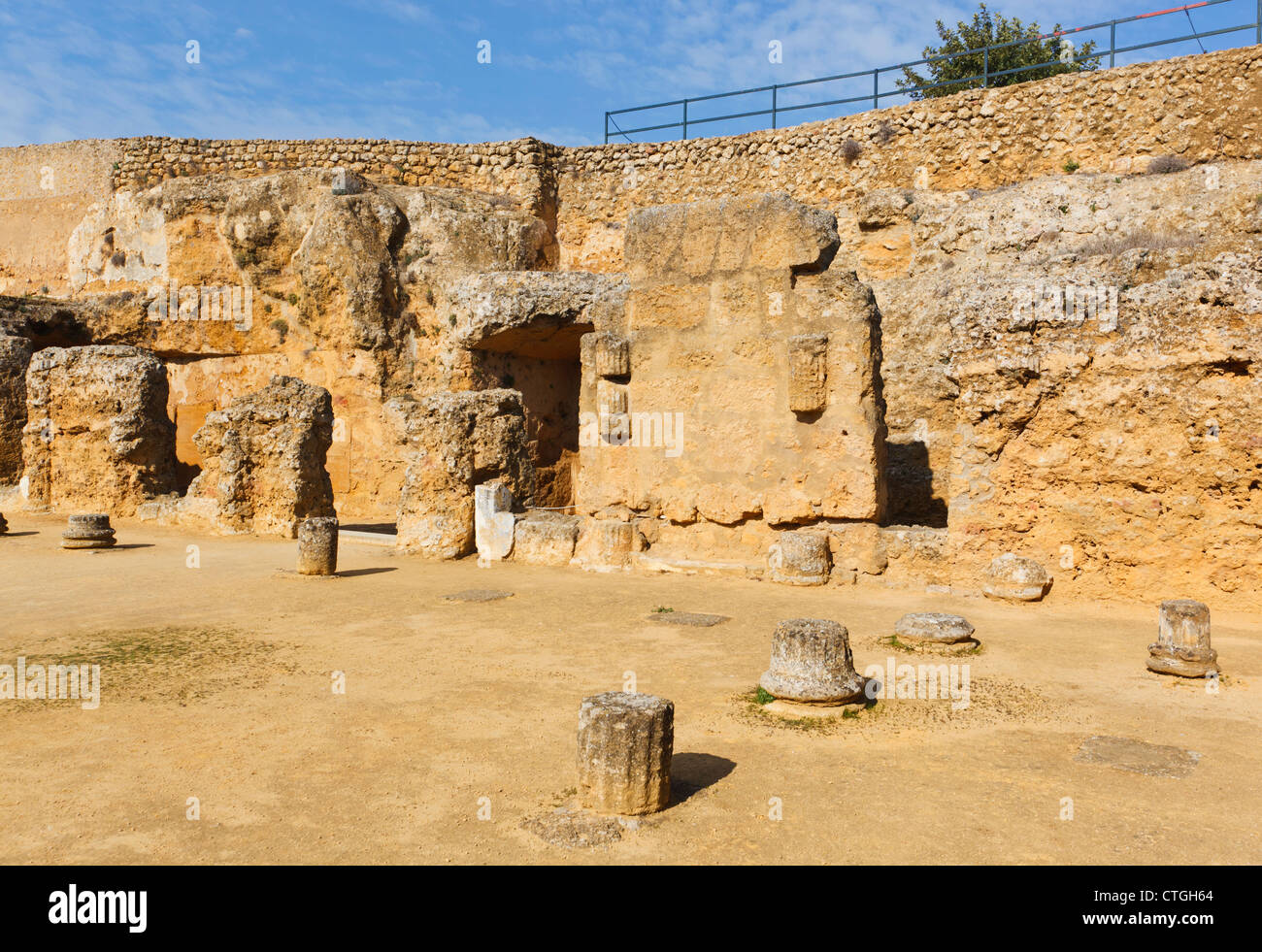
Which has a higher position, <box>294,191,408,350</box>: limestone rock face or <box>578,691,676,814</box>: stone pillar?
<box>294,191,408,350</box>: limestone rock face

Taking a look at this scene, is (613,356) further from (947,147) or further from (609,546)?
(947,147)

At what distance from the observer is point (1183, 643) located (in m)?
6.05

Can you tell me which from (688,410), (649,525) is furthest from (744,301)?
(649,525)

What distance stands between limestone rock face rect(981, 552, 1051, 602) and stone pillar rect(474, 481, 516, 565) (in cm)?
562

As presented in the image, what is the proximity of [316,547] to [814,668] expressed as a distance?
678 cm

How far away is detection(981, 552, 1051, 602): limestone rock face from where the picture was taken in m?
8.30

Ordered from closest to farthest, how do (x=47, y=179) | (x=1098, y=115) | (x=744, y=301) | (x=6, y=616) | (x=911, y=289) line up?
(x=6, y=616) → (x=744, y=301) → (x=911, y=289) → (x=1098, y=115) → (x=47, y=179)

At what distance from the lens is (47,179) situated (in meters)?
27.2

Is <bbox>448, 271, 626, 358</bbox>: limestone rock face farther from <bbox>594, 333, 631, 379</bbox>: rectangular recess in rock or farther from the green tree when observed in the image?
the green tree

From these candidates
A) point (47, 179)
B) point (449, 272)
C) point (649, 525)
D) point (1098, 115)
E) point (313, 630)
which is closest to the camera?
point (313, 630)

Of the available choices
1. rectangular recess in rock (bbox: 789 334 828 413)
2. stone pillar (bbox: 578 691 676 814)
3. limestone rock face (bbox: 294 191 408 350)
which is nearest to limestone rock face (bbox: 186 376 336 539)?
limestone rock face (bbox: 294 191 408 350)

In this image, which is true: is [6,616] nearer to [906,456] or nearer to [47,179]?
[906,456]

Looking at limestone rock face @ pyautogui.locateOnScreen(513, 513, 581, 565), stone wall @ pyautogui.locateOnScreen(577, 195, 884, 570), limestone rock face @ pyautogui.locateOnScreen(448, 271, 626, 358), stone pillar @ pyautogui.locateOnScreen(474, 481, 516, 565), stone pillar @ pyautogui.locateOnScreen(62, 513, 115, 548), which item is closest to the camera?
stone wall @ pyautogui.locateOnScreen(577, 195, 884, 570)

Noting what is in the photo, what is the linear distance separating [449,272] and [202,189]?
6.46 m
